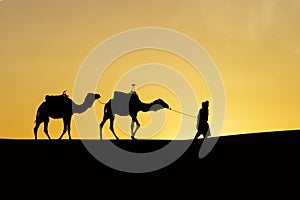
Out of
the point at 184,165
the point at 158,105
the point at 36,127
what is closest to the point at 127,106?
the point at 158,105

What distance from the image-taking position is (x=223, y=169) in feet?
84.5

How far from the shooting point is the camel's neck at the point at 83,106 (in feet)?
105

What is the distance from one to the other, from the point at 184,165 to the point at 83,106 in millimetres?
7207

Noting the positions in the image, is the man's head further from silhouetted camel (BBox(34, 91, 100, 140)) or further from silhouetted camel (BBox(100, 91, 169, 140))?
silhouetted camel (BBox(34, 91, 100, 140))

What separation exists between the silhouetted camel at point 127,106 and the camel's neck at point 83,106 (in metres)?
0.74

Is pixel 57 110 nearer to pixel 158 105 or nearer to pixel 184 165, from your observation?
pixel 158 105

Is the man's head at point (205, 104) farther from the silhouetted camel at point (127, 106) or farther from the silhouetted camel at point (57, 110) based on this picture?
the silhouetted camel at point (57, 110)

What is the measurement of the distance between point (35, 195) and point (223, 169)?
23.1ft

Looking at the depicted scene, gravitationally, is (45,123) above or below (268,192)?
above

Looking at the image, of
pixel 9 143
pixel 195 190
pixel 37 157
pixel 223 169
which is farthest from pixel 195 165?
pixel 9 143

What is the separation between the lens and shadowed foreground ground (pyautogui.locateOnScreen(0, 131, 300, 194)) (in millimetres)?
24828

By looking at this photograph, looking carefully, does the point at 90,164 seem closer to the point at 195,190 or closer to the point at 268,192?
the point at 195,190

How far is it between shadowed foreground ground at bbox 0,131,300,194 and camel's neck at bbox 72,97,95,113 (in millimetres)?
1561

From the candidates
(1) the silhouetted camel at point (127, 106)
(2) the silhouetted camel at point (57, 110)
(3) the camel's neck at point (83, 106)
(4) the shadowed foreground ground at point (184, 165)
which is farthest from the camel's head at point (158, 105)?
(2) the silhouetted camel at point (57, 110)
